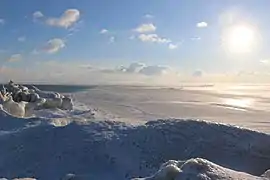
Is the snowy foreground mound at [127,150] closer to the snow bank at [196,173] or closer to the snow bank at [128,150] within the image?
the snow bank at [128,150]

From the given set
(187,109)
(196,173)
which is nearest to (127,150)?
(196,173)

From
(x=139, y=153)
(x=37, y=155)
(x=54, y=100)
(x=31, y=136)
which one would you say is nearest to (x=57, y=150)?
(x=37, y=155)

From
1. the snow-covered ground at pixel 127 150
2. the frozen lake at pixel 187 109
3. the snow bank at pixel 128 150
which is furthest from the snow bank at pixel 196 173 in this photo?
the frozen lake at pixel 187 109

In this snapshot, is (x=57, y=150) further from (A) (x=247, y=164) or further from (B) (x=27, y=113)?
(B) (x=27, y=113)

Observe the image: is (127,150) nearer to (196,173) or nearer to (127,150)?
(127,150)

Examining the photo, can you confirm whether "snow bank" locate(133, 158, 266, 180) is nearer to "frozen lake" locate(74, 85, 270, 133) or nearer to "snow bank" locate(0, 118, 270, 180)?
"snow bank" locate(0, 118, 270, 180)

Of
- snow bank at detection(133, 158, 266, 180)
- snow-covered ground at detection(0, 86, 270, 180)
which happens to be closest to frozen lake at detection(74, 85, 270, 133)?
snow-covered ground at detection(0, 86, 270, 180)

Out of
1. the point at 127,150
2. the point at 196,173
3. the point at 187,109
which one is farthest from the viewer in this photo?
Result: the point at 187,109

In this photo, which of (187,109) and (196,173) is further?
(187,109)
